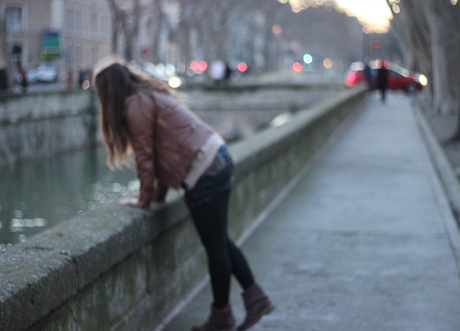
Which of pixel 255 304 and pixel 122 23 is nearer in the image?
pixel 255 304

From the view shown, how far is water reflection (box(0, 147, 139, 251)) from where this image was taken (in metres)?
20.2

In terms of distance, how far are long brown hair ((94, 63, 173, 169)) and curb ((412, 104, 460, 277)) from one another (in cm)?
278

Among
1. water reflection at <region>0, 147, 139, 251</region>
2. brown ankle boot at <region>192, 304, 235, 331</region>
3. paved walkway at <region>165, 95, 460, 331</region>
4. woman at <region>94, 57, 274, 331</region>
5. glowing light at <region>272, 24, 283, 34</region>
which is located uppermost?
glowing light at <region>272, 24, 283, 34</region>

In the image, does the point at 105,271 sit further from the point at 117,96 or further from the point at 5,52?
the point at 5,52

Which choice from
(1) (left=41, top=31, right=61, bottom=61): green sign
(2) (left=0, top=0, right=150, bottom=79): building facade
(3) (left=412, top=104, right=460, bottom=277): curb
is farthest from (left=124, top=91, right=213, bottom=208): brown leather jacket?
(1) (left=41, top=31, right=61, bottom=61): green sign

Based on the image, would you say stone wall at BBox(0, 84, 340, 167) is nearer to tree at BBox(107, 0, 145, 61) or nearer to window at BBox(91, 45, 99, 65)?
tree at BBox(107, 0, 145, 61)

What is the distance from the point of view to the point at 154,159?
3797 mm

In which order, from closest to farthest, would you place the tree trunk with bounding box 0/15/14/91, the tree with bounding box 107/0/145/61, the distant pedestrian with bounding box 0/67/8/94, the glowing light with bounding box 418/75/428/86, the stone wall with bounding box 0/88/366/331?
1. the stone wall with bounding box 0/88/366/331
2. the glowing light with bounding box 418/75/428/86
3. the distant pedestrian with bounding box 0/67/8/94
4. the tree trunk with bounding box 0/15/14/91
5. the tree with bounding box 107/0/145/61

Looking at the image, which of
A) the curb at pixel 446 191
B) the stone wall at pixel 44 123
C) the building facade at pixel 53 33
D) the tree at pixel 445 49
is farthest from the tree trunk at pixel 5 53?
the curb at pixel 446 191

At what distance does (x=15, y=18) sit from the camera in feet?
172

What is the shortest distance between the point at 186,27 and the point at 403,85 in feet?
73.2

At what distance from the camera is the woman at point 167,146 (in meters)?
3.68

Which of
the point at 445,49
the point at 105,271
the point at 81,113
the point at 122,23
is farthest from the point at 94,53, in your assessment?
the point at 105,271

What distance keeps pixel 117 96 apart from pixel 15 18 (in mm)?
52028
